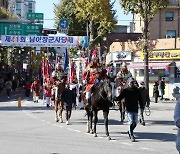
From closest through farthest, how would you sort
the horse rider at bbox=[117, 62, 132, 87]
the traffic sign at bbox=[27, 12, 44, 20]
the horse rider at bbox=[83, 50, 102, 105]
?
the horse rider at bbox=[83, 50, 102, 105], the horse rider at bbox=[117, 62, 132, 87], the traffic sign at bbox=[27, 12, 44, 20]

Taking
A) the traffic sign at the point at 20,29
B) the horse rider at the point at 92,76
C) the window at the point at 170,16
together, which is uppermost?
the window at the point at 170,16

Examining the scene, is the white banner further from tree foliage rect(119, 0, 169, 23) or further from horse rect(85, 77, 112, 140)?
horse rect(85, 77, 112, 140)

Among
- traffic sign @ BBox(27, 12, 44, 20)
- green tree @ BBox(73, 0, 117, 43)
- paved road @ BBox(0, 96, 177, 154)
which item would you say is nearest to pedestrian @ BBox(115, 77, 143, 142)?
paved road @ BBox(0, 96, 177, 154)

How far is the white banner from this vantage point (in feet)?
105

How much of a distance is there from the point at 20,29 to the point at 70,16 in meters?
17.2

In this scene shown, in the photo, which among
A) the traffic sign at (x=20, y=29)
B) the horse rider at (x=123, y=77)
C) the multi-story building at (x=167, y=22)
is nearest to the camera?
the horse rider at (x=123, y=77)

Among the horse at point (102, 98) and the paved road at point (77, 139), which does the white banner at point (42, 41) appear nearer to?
the paved road at point (77, 139)

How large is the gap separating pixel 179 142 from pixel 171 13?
5082 centimetres

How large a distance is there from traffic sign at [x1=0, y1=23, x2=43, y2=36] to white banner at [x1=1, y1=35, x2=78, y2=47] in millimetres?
8287

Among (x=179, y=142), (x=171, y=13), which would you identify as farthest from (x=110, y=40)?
(x=179, y=142)

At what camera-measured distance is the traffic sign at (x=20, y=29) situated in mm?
41844

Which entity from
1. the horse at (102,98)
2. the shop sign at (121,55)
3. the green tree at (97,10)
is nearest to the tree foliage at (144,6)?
the green tree at (97,10)

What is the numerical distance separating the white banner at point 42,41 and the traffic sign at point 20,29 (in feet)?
27.2

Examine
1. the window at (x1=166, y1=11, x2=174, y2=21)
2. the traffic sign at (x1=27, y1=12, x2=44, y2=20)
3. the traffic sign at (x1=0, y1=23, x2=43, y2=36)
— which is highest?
the window at (x1=166, y1=11, x2=174, y2=21)
